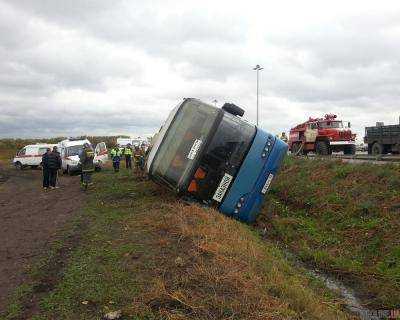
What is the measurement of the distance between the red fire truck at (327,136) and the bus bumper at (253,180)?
14.2 metres

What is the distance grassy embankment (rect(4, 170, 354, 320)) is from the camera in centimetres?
531

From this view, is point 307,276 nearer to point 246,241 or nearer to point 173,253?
point 246,241

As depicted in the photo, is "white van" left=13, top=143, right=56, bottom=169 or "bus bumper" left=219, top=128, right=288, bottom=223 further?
"white van" left=13, top=143, right=56, bottom=169

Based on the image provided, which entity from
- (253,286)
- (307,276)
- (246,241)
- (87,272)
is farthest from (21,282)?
(307,276)

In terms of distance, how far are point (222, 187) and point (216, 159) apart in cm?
66

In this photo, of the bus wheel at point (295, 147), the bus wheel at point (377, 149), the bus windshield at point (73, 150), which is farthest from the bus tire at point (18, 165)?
the bus wheel at point (377, 149)

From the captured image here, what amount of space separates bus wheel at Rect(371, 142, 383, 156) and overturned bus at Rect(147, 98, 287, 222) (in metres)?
13.8

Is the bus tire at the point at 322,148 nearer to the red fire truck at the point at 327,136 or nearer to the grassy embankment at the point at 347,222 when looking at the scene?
the red fire truck at the point at 327,136


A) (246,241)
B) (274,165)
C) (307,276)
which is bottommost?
(307,276)

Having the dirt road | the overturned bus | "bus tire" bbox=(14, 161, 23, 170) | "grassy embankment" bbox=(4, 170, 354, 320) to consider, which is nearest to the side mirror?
the overturned bus

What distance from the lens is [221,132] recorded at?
1084 cm

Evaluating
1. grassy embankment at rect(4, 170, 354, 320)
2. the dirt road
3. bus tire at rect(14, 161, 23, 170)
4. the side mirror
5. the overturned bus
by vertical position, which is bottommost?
bus tire at rect(14, 161, 23, 170)

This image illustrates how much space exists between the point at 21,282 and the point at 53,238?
274cm

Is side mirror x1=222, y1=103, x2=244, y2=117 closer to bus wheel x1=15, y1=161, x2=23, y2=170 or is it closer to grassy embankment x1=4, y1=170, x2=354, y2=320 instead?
grassy embankment x1=4, y1=170, x2=354, y2=320
